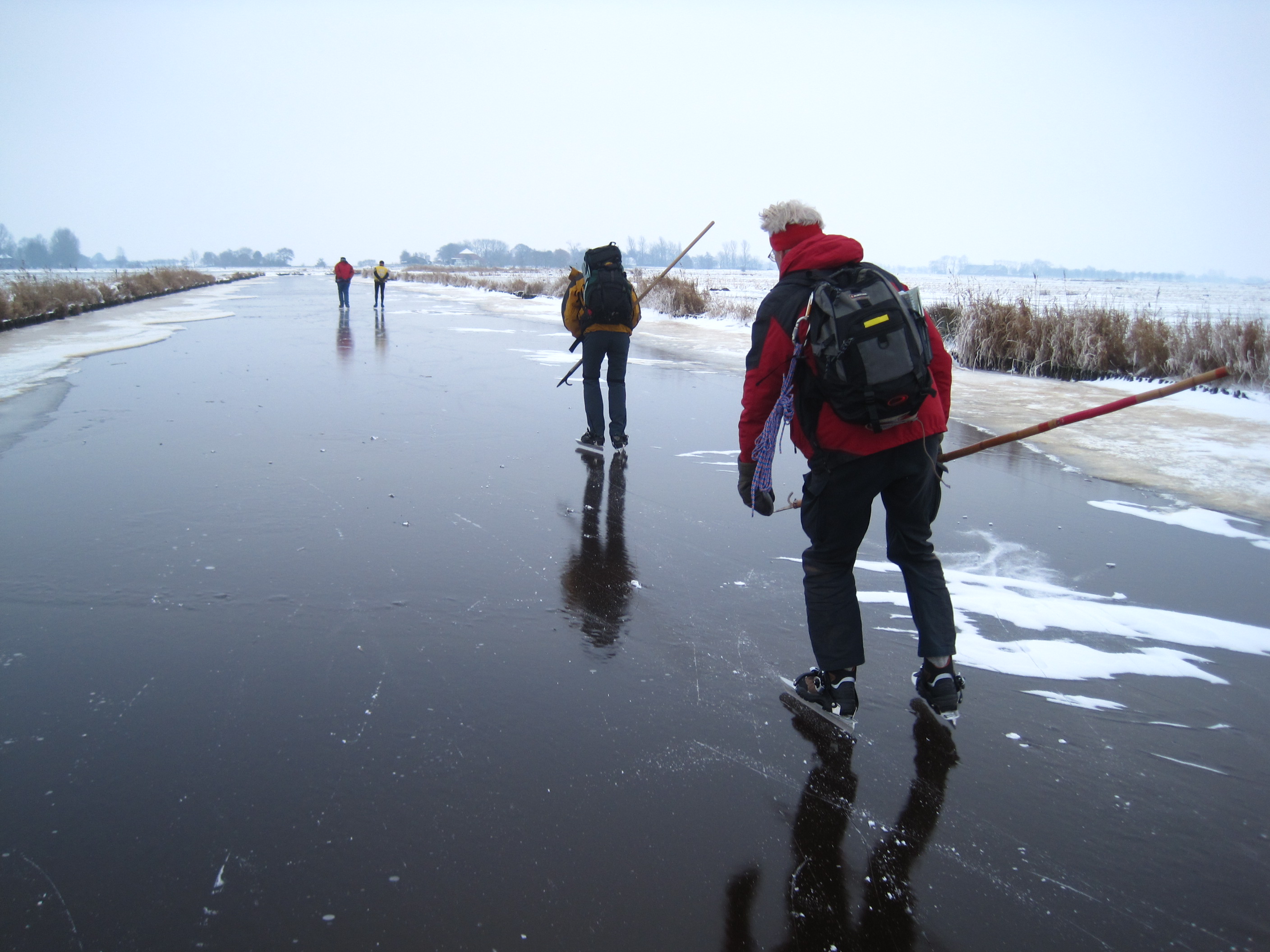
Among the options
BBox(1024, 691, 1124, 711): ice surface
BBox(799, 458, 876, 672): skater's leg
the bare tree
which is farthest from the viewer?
the bare tree

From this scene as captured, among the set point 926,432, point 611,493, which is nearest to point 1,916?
point 926,432

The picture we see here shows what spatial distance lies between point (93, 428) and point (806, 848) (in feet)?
25.4

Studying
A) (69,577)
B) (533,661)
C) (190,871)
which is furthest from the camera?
(69,577)

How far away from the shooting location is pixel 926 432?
2814mm

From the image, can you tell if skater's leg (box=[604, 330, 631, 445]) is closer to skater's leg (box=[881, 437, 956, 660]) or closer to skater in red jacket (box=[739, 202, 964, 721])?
skater in red jacket (box=[739, 202, 964, 721])

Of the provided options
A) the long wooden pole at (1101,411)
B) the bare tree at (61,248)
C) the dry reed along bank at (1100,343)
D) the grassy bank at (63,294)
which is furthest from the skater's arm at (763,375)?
the bare tree at (61,248)

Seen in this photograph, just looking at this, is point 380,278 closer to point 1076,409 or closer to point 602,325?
point 602,325

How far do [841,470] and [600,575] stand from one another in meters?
1.89

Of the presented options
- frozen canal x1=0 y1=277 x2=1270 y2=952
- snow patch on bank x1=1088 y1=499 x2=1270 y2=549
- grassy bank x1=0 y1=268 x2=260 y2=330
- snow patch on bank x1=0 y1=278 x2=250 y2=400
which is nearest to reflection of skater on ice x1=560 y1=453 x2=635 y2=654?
frozen canal x1=0 y1=277 x2=1270 y2=952

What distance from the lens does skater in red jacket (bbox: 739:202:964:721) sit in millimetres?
2750

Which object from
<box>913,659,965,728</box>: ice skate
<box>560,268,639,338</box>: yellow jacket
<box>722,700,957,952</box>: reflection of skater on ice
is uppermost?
<box>560,268,639,338</box>: yellow jacket

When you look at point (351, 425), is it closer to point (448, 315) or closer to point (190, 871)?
point (190, 871)

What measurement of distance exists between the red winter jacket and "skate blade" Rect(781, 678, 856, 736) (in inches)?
38.2

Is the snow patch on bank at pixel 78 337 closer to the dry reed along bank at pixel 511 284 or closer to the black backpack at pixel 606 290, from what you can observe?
the black backpack at pixel 606 290
